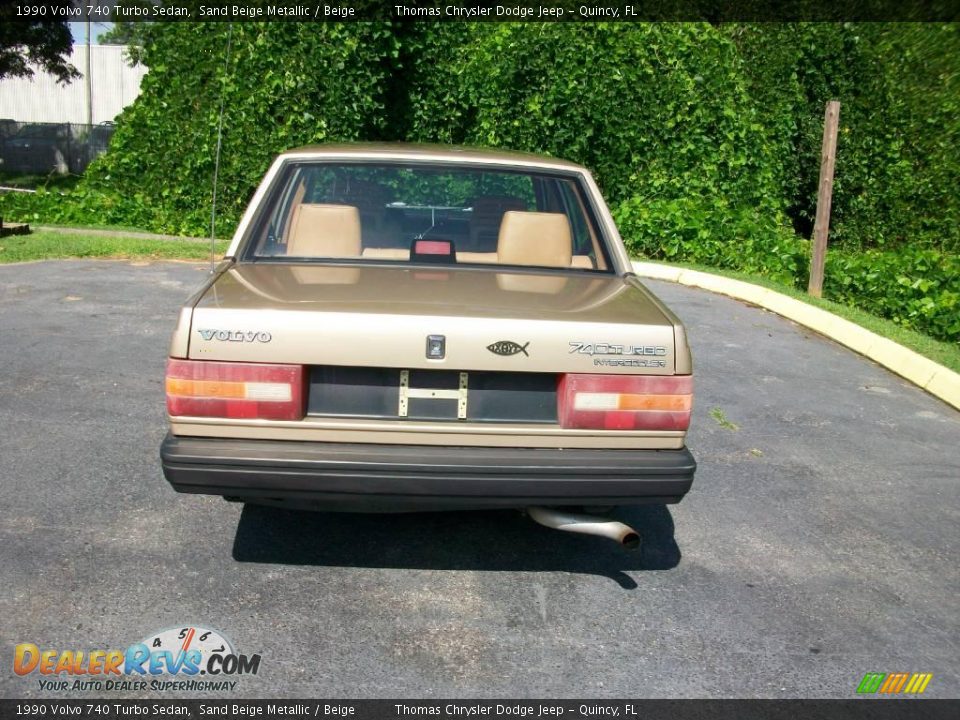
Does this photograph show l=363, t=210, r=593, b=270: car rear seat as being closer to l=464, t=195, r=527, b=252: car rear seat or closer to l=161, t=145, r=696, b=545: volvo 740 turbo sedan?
l=464, t=195, r=527, b=252: car rear seat

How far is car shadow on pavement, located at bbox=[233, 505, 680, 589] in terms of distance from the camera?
150 inches

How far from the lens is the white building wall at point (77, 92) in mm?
41906

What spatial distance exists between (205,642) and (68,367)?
149 inches

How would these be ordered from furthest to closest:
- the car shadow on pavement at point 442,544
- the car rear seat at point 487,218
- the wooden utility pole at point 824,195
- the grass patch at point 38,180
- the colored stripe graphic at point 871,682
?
the grass patch at point 38,180 < the wooden utility pole at point 824,195 < the car rear seat at point 487,218 < the car shadow on pavement at point 442,544 < the colored stripe graphic at point 871,682

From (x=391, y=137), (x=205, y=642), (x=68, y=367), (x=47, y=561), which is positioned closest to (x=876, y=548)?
(x=205, y=642)

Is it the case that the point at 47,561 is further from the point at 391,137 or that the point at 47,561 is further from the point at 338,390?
the point at 391,137

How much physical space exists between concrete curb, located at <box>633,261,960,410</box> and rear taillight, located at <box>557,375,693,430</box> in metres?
4.13

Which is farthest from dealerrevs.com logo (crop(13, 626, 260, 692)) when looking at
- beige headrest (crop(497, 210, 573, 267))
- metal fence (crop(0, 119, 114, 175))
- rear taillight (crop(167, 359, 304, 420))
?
metal fence (crop(0, 119, 114, 175))

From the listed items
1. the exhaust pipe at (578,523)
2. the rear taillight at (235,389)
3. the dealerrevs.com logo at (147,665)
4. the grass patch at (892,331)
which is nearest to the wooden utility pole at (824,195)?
the grass patch at (892,331)

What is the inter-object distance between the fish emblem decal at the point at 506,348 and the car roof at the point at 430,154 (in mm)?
1381

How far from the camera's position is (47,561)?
3.63 m

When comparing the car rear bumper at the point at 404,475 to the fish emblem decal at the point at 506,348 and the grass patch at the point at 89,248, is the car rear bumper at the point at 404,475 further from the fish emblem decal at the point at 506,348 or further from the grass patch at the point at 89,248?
the grass patch at the point at 89,248

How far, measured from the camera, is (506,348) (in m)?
3.24

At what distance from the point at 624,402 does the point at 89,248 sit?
950 cm
